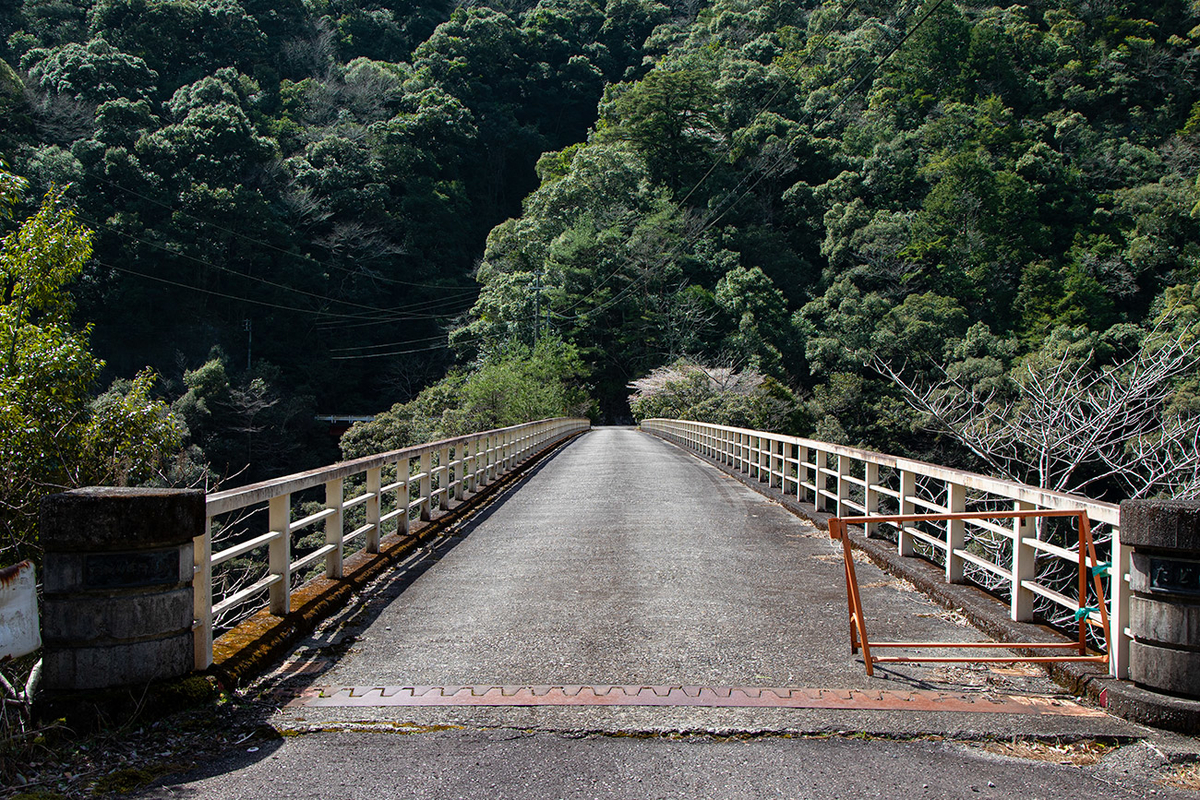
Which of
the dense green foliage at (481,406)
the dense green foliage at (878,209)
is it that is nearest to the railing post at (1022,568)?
the dense green foliage at (481,406)

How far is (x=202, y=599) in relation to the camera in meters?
4.84

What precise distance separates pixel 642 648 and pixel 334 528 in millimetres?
2978

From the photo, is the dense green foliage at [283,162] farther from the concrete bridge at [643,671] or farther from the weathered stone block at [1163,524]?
the weathered stone block at [1163,524]

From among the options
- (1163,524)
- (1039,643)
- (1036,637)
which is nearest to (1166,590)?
(1163,524)

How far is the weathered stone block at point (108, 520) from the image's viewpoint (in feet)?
14.2

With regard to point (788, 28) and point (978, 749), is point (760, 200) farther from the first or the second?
point (978, 749)

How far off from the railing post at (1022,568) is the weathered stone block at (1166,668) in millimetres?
1247

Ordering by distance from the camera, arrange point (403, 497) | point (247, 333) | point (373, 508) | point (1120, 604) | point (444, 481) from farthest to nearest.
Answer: point (247, 333) < point (444, 481) < point (403, 497) < point (373, 508) < point (1120, 604)

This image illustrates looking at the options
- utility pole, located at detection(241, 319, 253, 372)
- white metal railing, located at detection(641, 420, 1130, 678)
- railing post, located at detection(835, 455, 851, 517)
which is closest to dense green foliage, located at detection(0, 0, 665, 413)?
utility pole, located at detection(241, 319, 253, 372)

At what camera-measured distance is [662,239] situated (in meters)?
75.9

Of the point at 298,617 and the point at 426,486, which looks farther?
the point at 426,486

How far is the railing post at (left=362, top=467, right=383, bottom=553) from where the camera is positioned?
27.0 ft

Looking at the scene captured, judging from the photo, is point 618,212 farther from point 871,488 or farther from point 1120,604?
point 1120,604

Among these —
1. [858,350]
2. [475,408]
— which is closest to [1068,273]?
[858,350]
